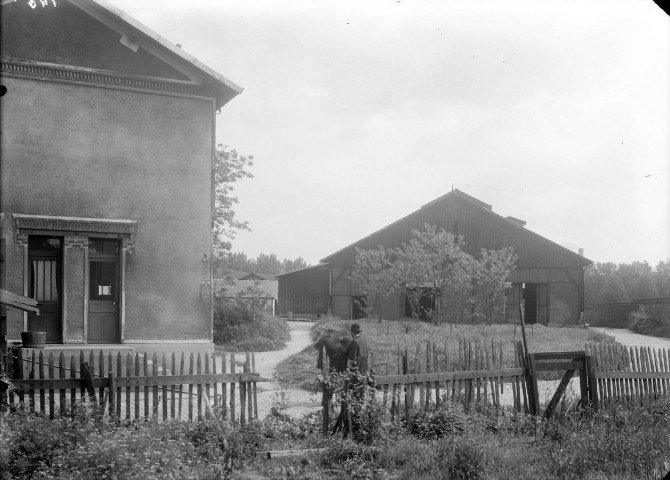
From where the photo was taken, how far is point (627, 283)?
62812 mm

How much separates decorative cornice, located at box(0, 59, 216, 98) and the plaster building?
0.08 ft

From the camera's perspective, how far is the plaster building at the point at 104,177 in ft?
53.4

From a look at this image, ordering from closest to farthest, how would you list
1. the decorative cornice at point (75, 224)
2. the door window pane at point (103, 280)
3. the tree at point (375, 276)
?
the decorative cornice at point (75, 224) → the door window pane at point (103, 280) → the tree at point (375, 276)

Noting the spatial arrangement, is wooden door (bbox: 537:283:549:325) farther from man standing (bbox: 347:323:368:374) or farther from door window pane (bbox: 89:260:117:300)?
man standing (bbox: 347:323:368:374)

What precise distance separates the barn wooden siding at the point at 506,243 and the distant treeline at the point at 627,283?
23.9 m

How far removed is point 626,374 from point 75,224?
1234 centimetres

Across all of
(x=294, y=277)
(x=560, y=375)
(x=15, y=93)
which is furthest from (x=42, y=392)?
(x=294, y=277)

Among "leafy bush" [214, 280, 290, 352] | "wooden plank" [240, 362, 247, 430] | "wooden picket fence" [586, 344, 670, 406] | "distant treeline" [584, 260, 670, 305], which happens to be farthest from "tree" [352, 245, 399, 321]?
"distant treeline" [584, 260, 670, 305]

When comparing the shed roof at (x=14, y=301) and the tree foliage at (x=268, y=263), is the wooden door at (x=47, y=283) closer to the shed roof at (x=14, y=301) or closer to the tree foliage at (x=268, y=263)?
the shed roof at (x=14, y=301)

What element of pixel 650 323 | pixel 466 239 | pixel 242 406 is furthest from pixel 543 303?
pixel 242 406

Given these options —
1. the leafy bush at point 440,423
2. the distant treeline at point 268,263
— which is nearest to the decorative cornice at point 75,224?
the leafy bush at point 440,423

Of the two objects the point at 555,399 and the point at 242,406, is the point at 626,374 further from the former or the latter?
the point at 242,406

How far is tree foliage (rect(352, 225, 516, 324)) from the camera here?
104 ft

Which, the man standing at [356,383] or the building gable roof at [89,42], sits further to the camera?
the building gable roof at [89,42]
